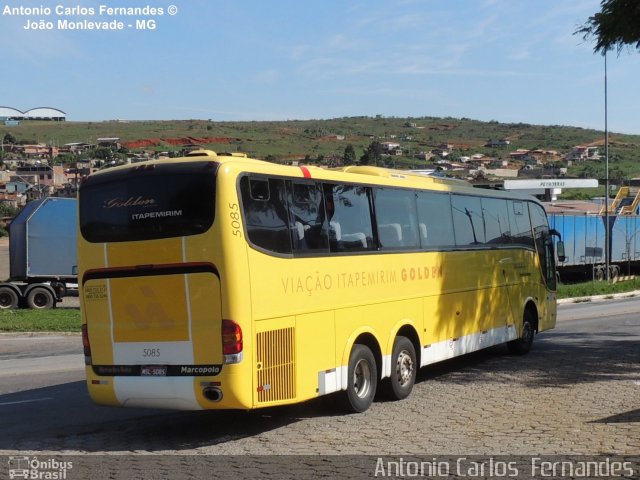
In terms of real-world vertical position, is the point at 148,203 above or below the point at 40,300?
above

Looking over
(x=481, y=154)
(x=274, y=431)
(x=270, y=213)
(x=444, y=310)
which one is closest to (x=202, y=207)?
(x=270, y=213)

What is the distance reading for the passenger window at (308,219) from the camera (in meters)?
9.98

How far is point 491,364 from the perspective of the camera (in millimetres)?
15391

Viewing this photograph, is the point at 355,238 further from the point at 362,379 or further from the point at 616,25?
the point at 616,25

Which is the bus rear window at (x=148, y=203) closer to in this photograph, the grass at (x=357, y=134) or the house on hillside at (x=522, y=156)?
the grass at (x=357, y=134)

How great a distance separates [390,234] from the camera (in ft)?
39.0

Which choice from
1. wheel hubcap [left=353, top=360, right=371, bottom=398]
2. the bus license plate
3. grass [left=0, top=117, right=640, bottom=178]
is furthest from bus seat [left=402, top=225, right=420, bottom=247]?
grass [left=0, top=117, right=640, bottom=178]

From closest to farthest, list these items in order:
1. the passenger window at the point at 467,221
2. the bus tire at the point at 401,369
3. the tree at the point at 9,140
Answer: the bus tire at the point at 401,369 → the passenger window at the point at 467,221 → the tree at the point at 9,140

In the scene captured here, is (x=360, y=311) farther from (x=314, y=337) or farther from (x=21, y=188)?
(x=21, y=188)

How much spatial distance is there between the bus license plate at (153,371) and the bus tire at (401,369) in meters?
3.42

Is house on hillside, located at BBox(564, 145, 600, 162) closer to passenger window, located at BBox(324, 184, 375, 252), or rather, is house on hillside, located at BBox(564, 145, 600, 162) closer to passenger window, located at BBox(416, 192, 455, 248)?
passenger window, located at BBox(416, 192, 455, 248)

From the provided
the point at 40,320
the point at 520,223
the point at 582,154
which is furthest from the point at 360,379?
the point at 582,154

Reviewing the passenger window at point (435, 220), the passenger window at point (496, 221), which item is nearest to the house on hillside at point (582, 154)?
the passenger window at point (496, 221)

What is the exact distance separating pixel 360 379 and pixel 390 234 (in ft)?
6.95
